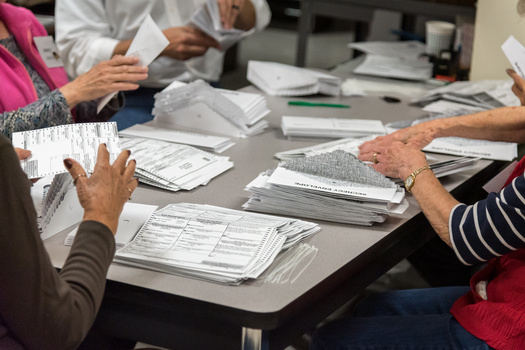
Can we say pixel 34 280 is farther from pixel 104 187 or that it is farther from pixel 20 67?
pixel 20 67

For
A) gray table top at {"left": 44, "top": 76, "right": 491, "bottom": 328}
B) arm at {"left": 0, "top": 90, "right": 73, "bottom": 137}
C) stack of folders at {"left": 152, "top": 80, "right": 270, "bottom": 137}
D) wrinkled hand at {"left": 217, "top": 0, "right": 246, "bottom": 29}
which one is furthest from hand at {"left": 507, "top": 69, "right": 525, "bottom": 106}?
arm at {"left": 0, "top": 90, "right": 73, "bottom": 137}

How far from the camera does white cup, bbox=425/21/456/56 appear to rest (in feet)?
9.64

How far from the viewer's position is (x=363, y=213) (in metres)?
1.42

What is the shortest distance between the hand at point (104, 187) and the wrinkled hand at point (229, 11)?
1416 millimetres

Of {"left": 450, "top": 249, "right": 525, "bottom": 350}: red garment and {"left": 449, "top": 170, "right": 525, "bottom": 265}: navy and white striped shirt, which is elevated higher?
{"left": 449, "top": 170, "right": 525, "bottom": 265}: navy and white striped shirt

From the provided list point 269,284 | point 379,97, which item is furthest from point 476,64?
point 269,284

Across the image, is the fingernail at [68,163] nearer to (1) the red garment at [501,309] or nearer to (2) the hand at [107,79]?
(2) the hand at [107,79]

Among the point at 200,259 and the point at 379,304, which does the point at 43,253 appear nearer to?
the point at 200,259

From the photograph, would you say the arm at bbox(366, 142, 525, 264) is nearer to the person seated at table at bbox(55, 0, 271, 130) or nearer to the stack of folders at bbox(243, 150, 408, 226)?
the stack of folders at bbox(243, 150, 408, 226)

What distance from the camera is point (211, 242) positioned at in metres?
1.25

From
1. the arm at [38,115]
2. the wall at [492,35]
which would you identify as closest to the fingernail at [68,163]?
the arm at [38,115]

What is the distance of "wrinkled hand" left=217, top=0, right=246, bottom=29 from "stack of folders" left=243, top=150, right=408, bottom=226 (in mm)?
1256

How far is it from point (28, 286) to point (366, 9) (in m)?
2.72

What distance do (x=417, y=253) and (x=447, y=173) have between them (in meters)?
0.98
